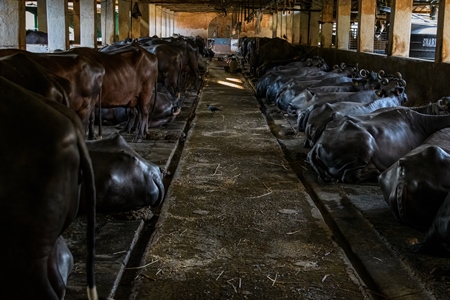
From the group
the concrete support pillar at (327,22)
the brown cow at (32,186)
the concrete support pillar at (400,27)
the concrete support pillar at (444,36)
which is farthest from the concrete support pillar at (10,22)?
the concrete support pillar at (327,22)

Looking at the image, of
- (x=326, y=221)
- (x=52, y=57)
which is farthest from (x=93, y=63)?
(x=326, y=221)

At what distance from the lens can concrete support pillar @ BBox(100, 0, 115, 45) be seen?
24.1 m

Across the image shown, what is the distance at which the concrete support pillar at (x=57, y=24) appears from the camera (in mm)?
16922

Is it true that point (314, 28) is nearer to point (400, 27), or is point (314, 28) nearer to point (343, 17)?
point (343, 17)

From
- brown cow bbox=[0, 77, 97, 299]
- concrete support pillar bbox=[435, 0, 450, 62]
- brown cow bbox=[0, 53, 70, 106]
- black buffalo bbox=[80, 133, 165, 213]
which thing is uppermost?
concrete support pillar bbox=[435, 0, 450, 62]

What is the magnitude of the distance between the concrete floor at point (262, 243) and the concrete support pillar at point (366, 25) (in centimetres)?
1000

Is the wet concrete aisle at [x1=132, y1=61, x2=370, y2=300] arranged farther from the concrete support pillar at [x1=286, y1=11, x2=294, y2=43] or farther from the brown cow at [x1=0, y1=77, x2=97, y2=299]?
the concrete support pillar at [x1=286, y1=11, x2=294, y2=43]

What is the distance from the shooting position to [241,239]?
5.41 meters

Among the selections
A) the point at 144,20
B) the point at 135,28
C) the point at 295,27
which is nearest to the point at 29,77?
the point at 135,28

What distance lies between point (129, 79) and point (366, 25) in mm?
10236

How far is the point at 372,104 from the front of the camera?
10.0m

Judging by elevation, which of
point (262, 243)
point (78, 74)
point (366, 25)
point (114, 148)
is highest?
point (366, 25)

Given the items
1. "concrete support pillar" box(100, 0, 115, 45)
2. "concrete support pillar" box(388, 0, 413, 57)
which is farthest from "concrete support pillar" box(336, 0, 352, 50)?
"concrete support pillar" box(100, 0, 115, 45)

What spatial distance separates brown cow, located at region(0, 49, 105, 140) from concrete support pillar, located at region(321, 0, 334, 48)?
17520mm
